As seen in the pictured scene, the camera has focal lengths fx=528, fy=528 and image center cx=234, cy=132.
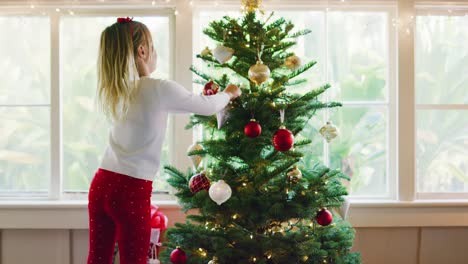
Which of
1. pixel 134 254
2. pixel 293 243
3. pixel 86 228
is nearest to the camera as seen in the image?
pixel 134 254

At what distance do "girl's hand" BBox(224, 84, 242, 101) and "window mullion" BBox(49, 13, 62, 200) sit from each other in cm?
126

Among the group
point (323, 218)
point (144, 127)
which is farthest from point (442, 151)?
point (144, 127)

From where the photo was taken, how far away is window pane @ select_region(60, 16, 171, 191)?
2965mm

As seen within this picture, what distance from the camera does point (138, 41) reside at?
6.31 feet

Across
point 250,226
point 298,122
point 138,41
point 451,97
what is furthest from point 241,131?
point 451,97

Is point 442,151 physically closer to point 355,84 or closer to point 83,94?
point 355,84

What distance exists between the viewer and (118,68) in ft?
6.12

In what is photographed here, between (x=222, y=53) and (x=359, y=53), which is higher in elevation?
(x=359, y=53)

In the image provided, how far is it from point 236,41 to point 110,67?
1.79ft

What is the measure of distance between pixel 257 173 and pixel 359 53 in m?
1.22

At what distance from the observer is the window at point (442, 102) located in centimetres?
298

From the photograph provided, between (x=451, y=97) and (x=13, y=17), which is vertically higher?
(x=13, y=17)

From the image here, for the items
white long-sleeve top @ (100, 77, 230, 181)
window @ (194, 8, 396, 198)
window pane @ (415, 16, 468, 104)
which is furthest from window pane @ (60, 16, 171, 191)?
window pane @ (415, 16, 468, 104)

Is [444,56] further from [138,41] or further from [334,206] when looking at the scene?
[138,41]
